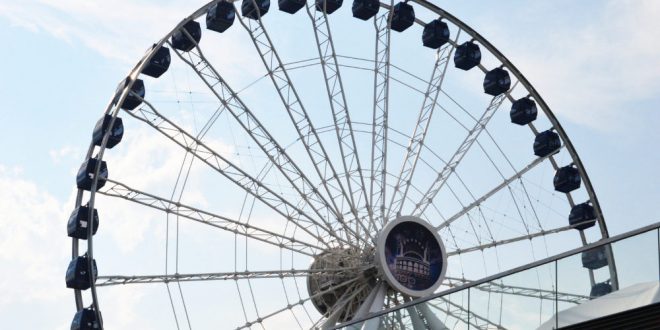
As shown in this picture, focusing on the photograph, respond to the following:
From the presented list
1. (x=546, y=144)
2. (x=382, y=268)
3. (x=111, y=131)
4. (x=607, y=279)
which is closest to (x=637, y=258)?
(x=607, y=279)

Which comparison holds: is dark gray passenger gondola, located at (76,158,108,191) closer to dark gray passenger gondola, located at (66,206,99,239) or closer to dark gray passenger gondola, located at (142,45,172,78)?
dark gray passenger gondola, located at (66,206,99,239)

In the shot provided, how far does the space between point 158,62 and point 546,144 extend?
16085 mm

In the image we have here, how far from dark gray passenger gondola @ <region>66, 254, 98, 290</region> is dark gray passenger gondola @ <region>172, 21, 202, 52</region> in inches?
337

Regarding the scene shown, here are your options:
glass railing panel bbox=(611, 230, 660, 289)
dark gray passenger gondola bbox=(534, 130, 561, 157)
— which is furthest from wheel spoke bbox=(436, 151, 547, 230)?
glass railing panel bbox=(611, 230, 660, 289)

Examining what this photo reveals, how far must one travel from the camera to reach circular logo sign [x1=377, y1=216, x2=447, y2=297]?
37.1 metres

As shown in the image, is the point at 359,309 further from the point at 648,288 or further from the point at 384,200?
the point at 648,288

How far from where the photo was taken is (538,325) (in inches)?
748

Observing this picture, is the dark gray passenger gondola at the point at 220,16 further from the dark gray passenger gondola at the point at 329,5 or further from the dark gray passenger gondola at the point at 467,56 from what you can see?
the dark gray passenger gondola at the point at 467,56

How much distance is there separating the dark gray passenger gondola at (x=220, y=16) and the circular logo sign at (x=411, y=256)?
9.39m

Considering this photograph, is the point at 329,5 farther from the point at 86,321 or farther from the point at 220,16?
the point at 86,321

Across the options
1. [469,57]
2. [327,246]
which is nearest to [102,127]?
[327,246]

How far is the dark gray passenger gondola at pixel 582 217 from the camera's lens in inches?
1740

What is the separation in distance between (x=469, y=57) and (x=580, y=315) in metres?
27.1

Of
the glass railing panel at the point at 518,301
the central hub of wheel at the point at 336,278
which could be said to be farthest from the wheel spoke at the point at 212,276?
the glass railing panel at the point at 518,301
